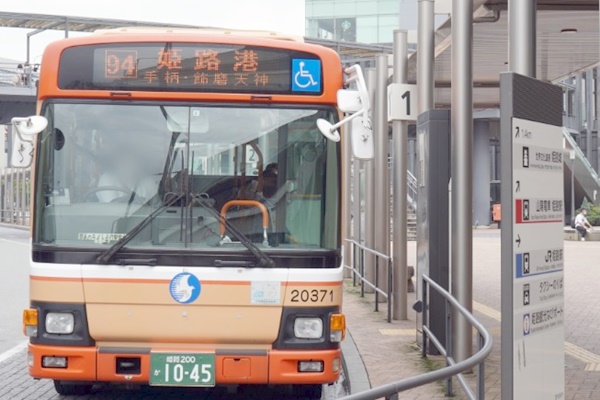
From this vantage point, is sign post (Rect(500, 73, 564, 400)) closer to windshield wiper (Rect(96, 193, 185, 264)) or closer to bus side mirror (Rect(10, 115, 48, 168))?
windshield wiper (Rect(96, 193, 185, 264))

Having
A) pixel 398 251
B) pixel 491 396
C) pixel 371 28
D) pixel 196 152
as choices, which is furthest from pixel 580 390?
pixel 371 28

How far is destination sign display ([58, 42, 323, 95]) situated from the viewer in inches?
295

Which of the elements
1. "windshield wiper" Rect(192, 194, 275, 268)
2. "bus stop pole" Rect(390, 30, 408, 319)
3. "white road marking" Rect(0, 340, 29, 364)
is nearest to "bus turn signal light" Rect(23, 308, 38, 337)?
"windshield wiper" Rect(192, 194, 275, 268)

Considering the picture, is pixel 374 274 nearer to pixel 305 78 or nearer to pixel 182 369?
pixel 305 78

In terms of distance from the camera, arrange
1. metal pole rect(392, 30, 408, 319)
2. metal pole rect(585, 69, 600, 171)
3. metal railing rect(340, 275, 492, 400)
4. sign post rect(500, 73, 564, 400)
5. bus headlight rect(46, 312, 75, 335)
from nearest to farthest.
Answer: metal railing rect(340, 275, 492, 400)
sign post rect(500, 73, 564, 400)
bus headlight rect(46, 312, 75, 335)
metal pole rect(392, 30, 408, 319)
metal pole rect(585, 69, 600, 171)

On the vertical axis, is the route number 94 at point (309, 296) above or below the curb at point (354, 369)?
above

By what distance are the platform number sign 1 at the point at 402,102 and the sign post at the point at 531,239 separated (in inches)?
243

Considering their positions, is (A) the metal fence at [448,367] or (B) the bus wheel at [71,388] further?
(B) the bus wheel at [71,388]

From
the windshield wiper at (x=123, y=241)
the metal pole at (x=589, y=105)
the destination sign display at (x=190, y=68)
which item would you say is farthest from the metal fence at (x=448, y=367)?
the metal pole at (x=589, y=105)

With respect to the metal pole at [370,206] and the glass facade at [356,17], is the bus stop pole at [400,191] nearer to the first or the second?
the metal pole at [370,206]

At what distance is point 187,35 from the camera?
767 cm

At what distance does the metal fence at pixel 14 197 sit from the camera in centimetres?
5731

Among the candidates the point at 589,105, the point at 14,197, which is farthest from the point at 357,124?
the point at 14,197

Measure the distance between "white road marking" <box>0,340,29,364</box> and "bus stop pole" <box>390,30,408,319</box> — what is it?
445 centimetres
